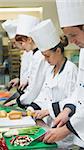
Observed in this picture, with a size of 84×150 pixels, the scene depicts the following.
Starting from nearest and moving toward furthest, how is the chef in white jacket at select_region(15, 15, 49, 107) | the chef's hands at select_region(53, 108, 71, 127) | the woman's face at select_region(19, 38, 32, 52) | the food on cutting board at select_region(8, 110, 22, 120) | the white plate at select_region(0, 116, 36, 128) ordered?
the chef's hands at select_region(53, 108, 71, 127) → the white plate at select_region(0, 116, 36, 128) → the food on cutting board at select_region(8, 110, 22, 120) → the chef in white jacket at select_region(15, 15, 49, 107) → the woman's face at select_region(19, 38, 32, 52)

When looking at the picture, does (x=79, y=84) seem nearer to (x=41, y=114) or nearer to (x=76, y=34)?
(x=76, y=34)

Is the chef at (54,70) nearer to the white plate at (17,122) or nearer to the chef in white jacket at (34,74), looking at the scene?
the white plate at (17,122)

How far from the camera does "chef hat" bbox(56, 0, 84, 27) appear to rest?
1.15 meters

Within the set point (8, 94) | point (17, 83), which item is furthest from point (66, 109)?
point (17, 83)

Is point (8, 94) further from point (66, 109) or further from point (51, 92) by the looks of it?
point (66, 109)

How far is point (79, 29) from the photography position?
3.64ft

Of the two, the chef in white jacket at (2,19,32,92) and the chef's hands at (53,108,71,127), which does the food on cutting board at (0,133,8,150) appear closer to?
the chef's hands at (53,108,71,127)

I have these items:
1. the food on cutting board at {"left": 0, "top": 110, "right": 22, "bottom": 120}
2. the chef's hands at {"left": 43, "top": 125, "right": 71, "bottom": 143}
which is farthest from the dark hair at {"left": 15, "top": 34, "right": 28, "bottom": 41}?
the chef's hands at {"left": 43, "top": 125, "right": 71, "bottom": 143}

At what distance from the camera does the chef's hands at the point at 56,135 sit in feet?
3.52

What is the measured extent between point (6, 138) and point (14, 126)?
0.63 feet

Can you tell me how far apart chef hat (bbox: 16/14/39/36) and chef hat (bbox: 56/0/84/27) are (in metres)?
0.78

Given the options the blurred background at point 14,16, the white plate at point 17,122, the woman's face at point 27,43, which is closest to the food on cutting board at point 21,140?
the white plate at point 17,122

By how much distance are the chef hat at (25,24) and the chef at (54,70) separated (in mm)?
370

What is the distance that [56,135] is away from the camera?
1.07 meters
